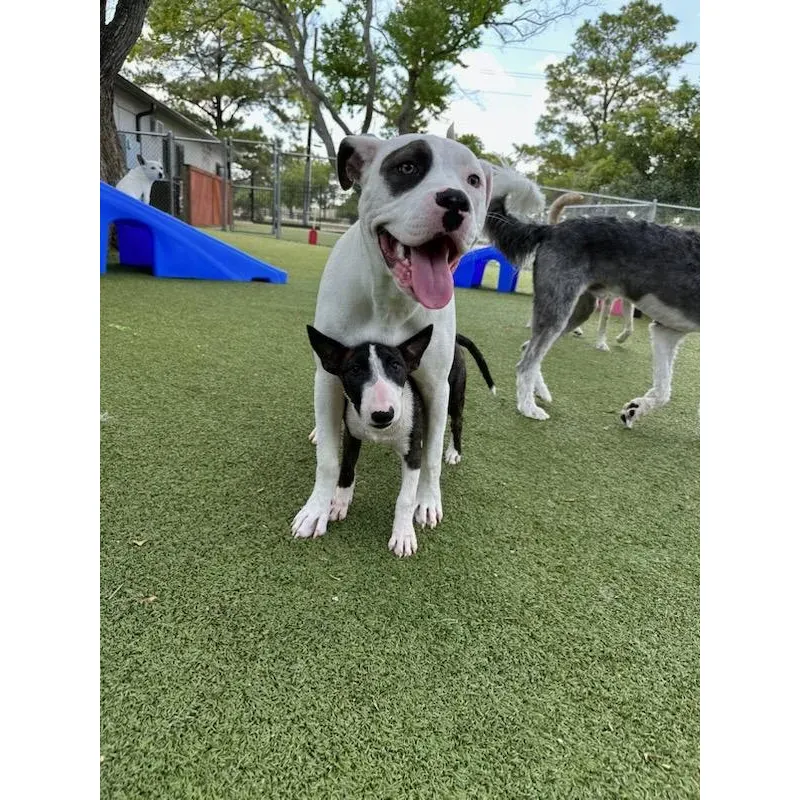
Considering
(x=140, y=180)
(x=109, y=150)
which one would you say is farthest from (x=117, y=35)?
(x=140, y=180)

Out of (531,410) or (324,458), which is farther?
(531,410)

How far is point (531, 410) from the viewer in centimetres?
311

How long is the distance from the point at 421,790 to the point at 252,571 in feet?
2.52

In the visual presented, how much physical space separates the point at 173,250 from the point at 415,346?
5500 millimetres

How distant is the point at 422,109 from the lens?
14258mm

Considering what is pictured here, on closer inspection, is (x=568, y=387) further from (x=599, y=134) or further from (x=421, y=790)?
(x=599, y=134)

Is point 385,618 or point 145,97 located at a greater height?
point 145,97

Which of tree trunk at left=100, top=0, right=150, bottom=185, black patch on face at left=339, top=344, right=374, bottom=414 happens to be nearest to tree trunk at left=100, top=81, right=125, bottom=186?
tree trunk at left=100, top=0, right=150, bottom=185

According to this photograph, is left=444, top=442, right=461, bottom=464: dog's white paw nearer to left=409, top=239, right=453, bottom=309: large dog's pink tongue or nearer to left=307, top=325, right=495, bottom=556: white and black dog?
left=307, top=325, right=495, bottom=556: white and black dog

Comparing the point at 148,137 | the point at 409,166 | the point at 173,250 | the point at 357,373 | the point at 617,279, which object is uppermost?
the point at 148,137

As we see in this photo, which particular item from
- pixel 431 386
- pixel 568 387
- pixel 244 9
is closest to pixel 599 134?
pixel 244 9

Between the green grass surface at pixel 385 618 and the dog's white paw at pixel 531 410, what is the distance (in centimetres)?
29

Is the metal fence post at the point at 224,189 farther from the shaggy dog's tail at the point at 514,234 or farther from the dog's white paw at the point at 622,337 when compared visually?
the shaggy dog's tail at the point at 514,234

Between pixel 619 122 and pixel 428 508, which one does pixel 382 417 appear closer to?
pixel 428 508
